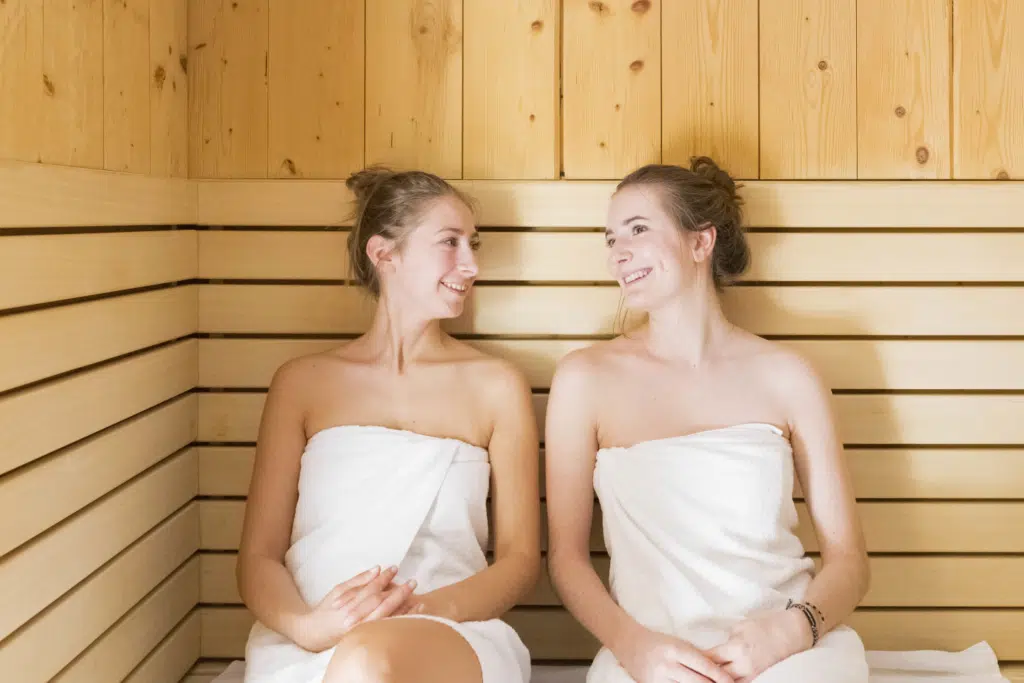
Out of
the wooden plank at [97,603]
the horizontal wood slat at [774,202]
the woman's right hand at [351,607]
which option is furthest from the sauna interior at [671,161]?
the woman's right hand at [351,607]

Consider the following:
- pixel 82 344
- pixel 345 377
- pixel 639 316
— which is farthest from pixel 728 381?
pixel 82 344

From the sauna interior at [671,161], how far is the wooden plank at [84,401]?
0.53ft

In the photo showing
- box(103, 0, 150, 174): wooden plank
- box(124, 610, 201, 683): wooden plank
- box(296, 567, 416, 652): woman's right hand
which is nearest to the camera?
box(296, 567, 416, 652): woman's right hand

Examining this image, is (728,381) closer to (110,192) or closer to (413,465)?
(413,465)

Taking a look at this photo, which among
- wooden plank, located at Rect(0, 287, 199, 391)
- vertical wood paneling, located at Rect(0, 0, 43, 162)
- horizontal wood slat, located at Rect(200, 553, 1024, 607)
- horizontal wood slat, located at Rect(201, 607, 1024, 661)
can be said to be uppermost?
vertical wood paneling, located at Rect(0, 0, 43, 162)

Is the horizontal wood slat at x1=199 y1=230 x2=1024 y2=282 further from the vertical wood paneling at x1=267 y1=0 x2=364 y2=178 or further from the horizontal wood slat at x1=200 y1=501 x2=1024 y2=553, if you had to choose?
the horizontal wood slat at x1=200 y1=501 x2=1024 y2=553

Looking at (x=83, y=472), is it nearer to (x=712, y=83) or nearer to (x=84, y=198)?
(x=84, y=198)

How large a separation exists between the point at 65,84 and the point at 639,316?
1312 millimetres

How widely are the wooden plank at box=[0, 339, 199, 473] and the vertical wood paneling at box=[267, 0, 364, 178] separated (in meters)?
0.53

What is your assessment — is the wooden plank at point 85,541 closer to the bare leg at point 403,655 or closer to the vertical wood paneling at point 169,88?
the bare leg at point 403,655

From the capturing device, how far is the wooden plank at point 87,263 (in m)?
1.46

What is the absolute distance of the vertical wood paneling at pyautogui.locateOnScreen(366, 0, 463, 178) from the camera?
2.27 metres

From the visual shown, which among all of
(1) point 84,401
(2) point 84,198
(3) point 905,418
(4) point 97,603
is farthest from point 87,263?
(3) point 905,418

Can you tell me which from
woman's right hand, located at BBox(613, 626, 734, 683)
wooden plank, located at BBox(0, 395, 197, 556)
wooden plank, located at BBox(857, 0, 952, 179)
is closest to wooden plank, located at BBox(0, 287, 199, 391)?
wooden plank, located at BBox(0, 395, 197, 556)
